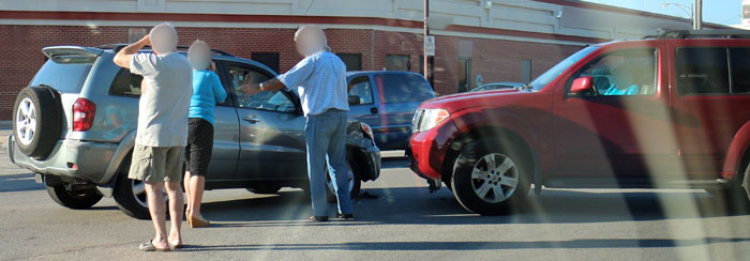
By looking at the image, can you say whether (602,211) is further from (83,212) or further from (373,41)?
(373,41)

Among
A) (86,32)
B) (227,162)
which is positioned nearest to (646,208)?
(227,162)

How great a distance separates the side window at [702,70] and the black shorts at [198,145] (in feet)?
14.7

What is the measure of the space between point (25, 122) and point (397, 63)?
22.6m

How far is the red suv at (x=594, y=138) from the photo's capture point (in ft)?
24.4

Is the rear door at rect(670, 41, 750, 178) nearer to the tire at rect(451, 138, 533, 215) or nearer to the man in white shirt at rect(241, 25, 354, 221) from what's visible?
the tire at rect(451, 138, 533, 215)

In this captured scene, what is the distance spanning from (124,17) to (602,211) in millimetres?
21650

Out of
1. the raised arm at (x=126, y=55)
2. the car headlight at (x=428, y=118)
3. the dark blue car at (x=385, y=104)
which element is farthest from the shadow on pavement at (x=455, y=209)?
the dark blue car at (x=385, y=104)

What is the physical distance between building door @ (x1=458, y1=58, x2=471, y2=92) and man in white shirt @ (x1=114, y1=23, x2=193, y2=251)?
89.1 feet

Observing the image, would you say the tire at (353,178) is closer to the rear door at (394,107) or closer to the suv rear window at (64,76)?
the suv rear window at (64,76)

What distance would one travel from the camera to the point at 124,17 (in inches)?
1032

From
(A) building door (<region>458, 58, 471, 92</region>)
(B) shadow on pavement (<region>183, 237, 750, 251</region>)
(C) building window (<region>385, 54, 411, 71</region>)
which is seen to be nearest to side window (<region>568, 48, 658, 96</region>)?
(B) shadow on pavement (<region>183, 237, 750, 251</region>)

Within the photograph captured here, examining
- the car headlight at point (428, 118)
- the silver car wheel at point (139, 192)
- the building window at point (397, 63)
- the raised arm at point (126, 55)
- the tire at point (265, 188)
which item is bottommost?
the tire at point (265, 188)

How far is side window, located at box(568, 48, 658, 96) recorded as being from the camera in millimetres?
7645

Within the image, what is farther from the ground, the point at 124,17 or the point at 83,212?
the point at 124,17
